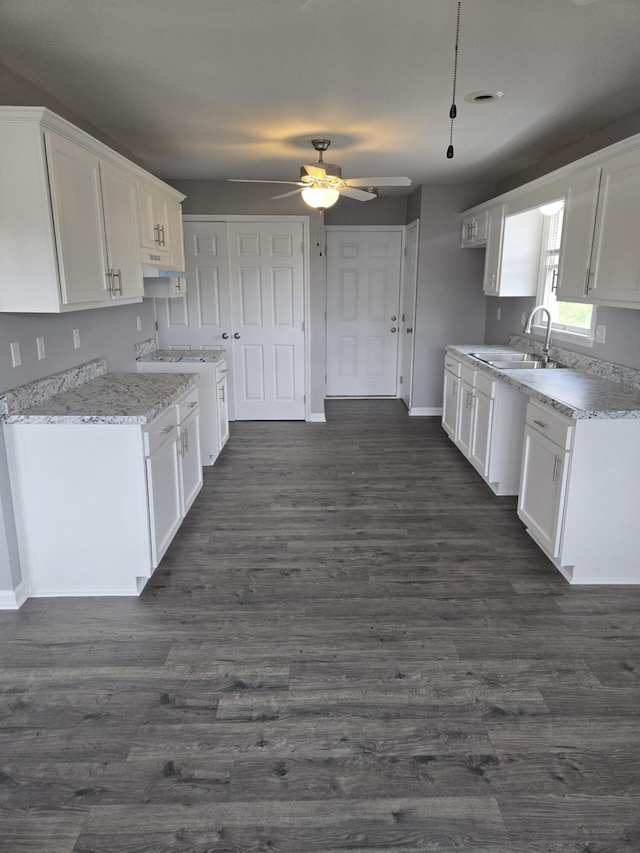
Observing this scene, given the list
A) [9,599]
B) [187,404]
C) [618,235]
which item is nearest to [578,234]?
[618,235]

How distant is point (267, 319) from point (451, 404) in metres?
2.17

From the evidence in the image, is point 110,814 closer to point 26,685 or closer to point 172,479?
point 26,685

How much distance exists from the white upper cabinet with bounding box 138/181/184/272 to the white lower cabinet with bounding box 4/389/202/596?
5.57 feet

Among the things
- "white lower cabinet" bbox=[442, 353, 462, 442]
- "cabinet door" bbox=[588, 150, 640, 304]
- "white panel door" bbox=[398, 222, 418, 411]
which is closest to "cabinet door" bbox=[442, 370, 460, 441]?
"white lower cabinet" bbox=[442, 353, 462, 442]

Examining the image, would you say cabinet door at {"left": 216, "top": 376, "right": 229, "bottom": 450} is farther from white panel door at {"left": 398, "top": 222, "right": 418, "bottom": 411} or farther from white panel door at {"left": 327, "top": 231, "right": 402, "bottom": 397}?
white panel door at {"left": 327, "top": 231, "right": 402, "bottom": 397}

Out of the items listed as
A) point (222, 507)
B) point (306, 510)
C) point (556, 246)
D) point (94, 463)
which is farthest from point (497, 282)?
point (94, 463)

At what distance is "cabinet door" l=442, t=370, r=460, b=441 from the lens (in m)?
5.17

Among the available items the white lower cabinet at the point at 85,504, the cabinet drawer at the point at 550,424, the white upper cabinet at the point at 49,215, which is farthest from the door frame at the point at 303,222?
the white lower cabinet at the point at 85,504

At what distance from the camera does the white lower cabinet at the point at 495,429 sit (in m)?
4.05

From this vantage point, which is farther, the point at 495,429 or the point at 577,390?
the point at 495,429

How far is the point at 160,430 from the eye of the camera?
2.99 meters

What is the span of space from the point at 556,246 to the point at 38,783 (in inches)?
187

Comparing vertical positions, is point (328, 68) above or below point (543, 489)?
above

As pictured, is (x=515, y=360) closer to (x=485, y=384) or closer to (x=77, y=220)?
(x=485, y=384)
